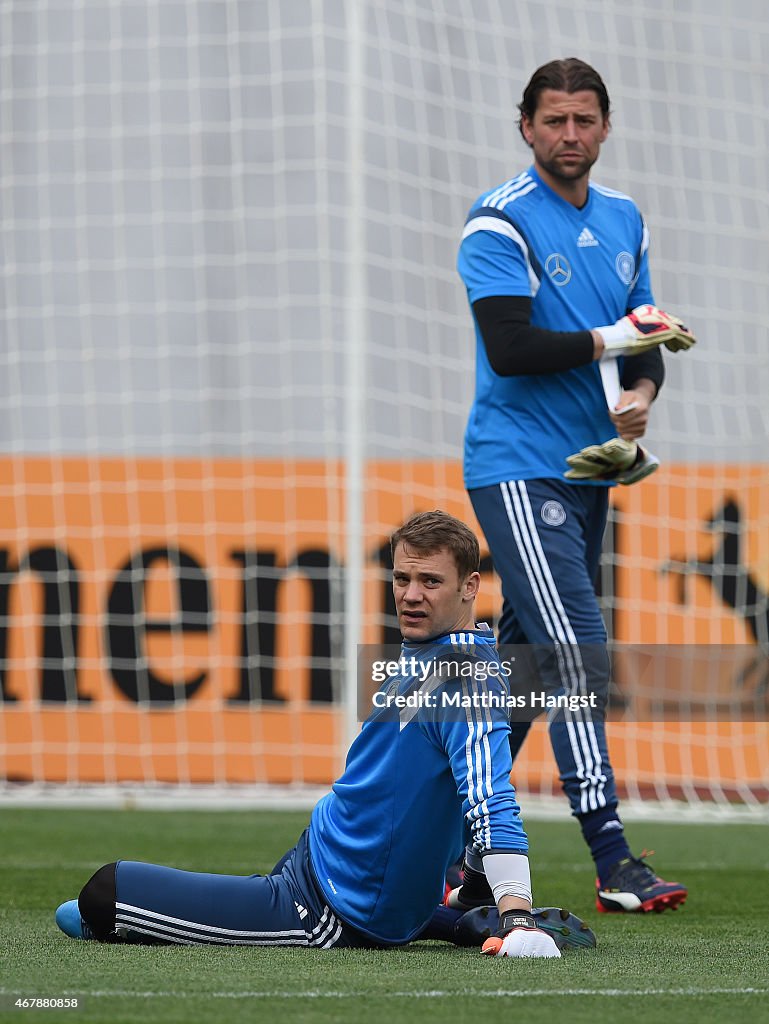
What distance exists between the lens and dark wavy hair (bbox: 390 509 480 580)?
9.16 ft

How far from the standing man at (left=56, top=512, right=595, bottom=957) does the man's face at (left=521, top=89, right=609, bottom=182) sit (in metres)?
1.21

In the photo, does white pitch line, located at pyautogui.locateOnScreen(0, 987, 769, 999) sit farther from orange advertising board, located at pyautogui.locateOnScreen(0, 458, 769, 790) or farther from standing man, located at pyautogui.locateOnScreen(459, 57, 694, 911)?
orange advertising board, located at pyautogui.locateOnScreen(0, 458, 769, 790)

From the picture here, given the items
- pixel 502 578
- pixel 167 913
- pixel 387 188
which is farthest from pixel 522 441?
pixel 387 188

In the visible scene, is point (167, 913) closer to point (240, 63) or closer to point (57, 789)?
point (57, 789)

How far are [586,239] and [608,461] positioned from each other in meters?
0.53

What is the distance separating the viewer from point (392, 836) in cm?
281

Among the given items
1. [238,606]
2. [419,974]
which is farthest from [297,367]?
[419,974]

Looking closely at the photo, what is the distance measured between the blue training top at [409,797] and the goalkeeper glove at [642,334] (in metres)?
1.04

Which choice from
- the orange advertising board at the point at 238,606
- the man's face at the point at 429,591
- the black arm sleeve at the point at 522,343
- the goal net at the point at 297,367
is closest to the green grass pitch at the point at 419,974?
the man's face at the point at 429,591

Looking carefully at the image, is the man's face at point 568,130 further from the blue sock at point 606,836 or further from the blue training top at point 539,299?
the blue sock at point 606,836

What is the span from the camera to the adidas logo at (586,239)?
3762 mm

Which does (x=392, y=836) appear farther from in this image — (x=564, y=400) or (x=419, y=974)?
(x=564, y=400)

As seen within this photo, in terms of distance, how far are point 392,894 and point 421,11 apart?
607 centimetres

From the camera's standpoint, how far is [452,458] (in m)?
7.86
